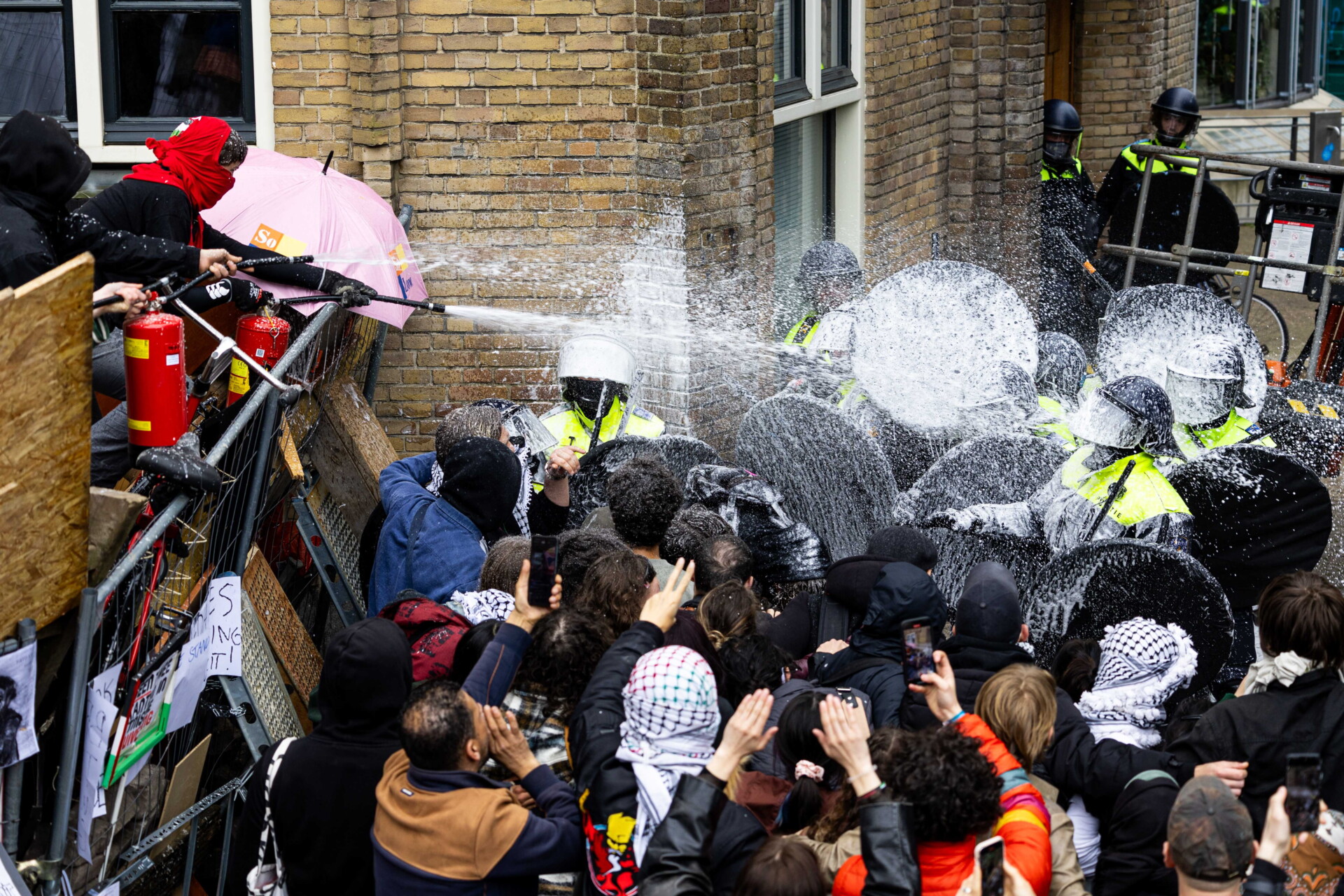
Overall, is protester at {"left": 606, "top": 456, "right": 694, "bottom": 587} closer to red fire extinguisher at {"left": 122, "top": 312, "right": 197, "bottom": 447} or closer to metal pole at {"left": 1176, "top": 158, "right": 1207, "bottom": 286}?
red fire extinguisher at {"left": 122, "top": 312, "right": 197, "bottom": 447}

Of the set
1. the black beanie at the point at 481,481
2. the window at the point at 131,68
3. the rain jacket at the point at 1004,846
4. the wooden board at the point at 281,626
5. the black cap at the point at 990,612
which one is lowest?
the wooden board at the point at 281,626

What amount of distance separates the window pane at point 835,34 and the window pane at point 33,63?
457 centimetres

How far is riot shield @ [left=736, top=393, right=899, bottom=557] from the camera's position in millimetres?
6379

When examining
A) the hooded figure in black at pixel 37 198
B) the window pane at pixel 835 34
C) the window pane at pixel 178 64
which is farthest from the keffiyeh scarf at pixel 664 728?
the window pane at pixel 835 34

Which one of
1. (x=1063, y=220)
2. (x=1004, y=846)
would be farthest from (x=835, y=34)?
(x=1004, y=846)

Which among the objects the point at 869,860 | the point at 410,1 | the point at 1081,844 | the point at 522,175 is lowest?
the point at 1081,844

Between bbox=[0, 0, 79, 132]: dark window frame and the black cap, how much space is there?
208 inches

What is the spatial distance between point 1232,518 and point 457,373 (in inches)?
149

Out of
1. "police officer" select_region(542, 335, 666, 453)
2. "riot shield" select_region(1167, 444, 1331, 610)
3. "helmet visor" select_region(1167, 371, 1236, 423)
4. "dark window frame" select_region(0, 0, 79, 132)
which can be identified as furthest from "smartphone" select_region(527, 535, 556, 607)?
"dark window frame" select_region(0, 0, 79, 132)

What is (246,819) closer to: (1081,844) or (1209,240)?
(1081,844)

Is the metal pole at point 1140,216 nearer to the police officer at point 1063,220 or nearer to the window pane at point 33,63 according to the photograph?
the police officer at point 1063,220

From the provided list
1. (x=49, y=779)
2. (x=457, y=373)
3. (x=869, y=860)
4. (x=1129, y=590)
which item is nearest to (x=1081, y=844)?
(x=869, y=860)

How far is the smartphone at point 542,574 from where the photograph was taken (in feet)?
12.3

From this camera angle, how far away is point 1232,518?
19.0ft
